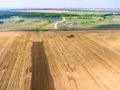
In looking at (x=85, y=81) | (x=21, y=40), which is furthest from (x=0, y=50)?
(x=85, y=81)

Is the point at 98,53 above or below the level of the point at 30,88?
below

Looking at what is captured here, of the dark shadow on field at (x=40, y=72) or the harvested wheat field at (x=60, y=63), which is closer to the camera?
the dark shadow on field at (x=40, y=72)

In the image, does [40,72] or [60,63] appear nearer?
[40,72]

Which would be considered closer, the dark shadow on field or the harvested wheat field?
the dark shadow on field

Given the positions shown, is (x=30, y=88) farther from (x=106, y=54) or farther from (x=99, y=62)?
(x=106, y=54)

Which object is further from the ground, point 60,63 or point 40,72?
point 40,72
